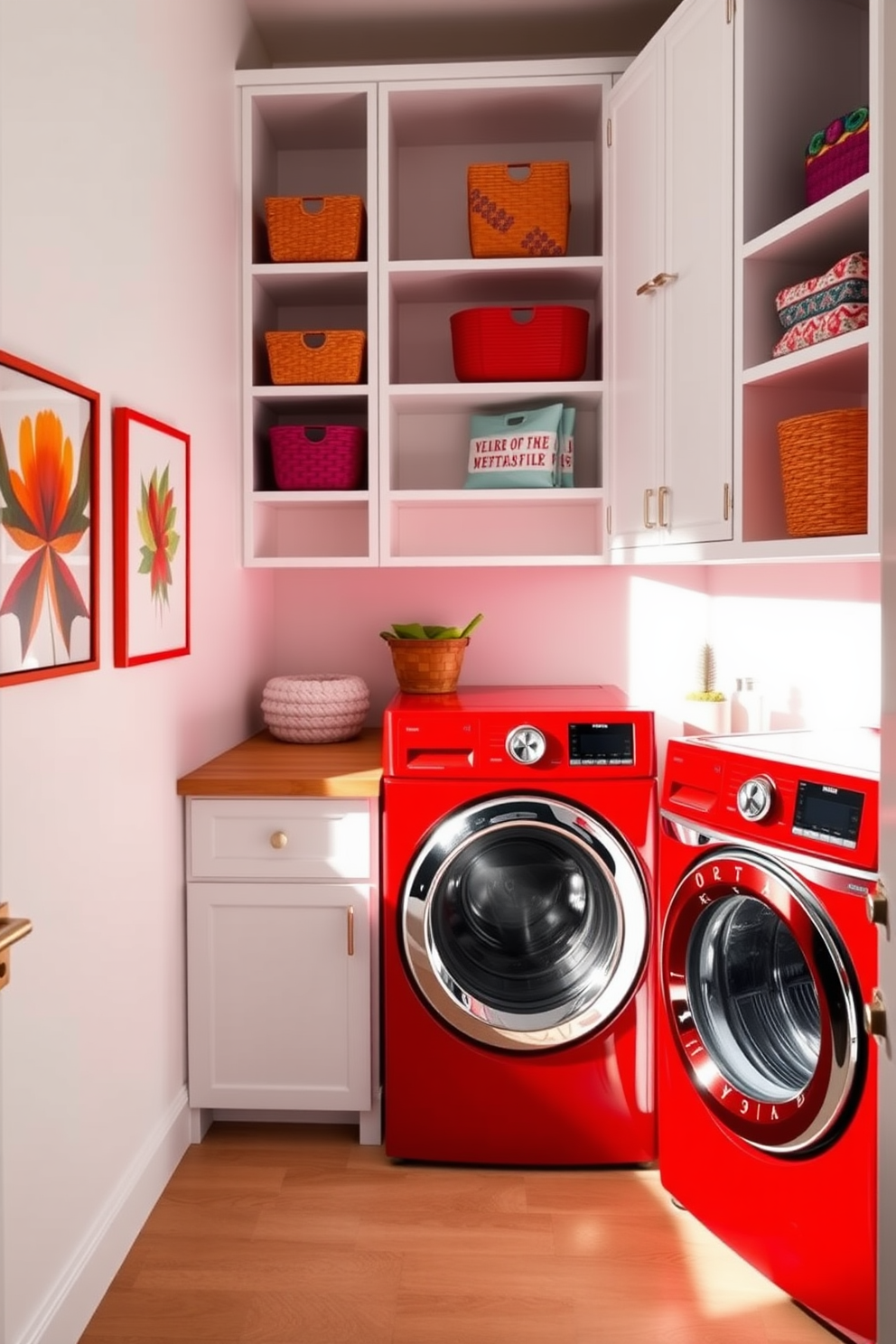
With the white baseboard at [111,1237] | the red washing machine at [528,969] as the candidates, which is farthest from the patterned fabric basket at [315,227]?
the white baseboard at [111,1237]

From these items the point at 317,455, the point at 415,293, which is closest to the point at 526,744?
the point at 317,455

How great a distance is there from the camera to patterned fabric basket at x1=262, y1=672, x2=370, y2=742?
274 cm

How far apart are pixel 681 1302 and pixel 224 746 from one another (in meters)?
1.62

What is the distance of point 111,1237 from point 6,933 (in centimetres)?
99

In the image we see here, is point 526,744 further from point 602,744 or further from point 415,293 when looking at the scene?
point 415,293

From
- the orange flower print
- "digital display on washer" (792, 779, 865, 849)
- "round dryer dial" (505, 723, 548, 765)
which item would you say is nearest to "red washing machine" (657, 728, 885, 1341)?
"digital display on washer" (792, 779, 865, 849)

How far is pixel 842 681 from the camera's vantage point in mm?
2441

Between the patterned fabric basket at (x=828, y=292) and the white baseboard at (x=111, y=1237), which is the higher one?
the patterned fabric basket at (x=828, y=292)

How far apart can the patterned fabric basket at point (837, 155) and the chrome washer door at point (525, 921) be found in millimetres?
1338

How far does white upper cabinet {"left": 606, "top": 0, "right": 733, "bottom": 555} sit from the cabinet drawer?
1.00m

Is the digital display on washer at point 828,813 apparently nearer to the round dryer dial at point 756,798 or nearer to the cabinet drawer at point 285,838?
the round dryer dial at point 756,798

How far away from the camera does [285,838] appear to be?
2365 millimetres

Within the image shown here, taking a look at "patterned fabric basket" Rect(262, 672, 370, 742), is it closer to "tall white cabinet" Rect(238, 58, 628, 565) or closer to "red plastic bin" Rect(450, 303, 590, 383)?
"tall white cabinet" Rect(238, 58, 628, 565)

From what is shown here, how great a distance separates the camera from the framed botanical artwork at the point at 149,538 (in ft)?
6.35
